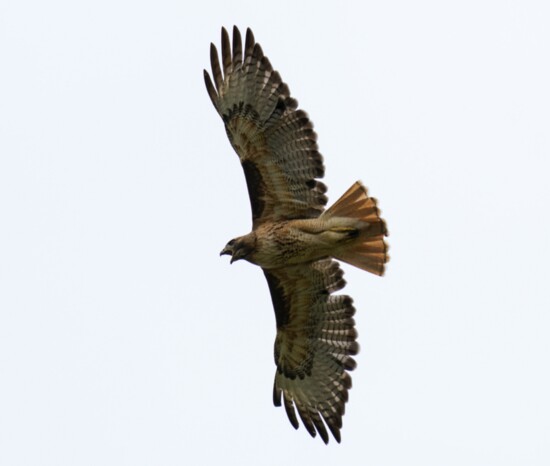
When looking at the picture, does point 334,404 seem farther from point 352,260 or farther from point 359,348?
point 352,260

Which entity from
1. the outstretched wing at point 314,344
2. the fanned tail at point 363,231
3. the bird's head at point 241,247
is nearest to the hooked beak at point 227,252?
the bird's head at point 241,247

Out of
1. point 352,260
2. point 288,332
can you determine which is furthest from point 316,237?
point 288,332

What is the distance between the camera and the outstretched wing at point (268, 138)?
44.7 ft

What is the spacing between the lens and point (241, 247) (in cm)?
1362

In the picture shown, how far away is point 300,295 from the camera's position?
47.1 feet

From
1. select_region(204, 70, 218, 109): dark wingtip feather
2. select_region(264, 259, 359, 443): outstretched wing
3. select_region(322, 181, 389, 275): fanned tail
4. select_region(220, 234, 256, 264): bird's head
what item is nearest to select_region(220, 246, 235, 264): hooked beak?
select_region(220, 234, 256, 264): bird's head

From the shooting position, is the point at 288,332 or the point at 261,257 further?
the point at 288,332

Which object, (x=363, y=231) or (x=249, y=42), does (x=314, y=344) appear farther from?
(x=249, y=42)

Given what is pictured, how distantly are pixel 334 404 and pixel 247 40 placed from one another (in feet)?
12.5

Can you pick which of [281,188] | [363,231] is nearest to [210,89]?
[281,188]

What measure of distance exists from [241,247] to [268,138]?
3.49 ft

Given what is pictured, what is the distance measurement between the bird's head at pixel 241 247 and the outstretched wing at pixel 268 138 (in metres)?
0.25

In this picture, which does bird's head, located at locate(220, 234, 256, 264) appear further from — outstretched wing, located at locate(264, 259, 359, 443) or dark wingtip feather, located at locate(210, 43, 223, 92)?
dark wingtip feather, located at locate(210, 43, 223, 92)

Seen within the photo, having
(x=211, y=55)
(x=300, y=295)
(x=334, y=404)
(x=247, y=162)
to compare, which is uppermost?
(x=211, y=55)
